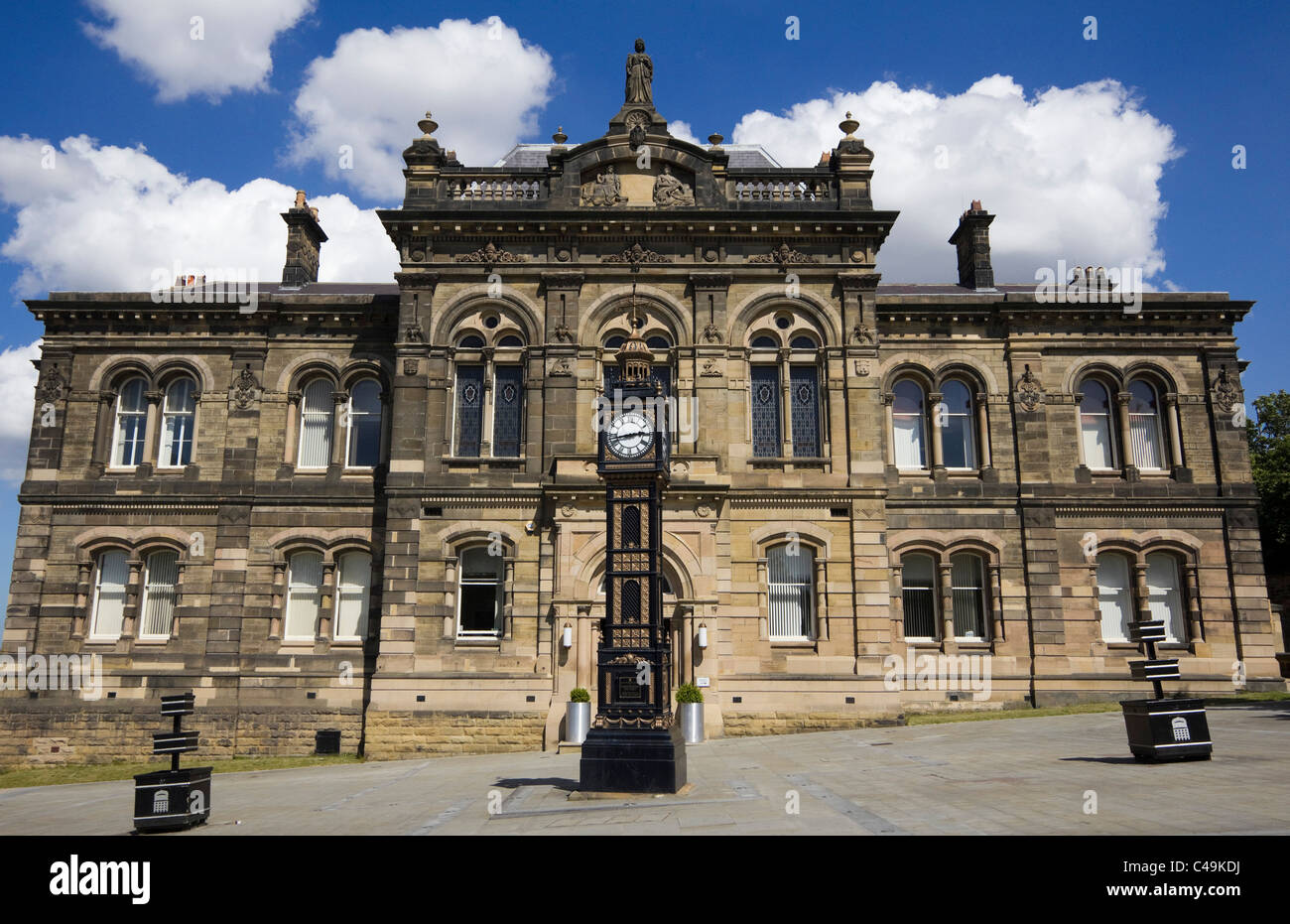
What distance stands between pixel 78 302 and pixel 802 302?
19.0 metres

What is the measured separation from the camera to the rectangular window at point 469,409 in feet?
72.3

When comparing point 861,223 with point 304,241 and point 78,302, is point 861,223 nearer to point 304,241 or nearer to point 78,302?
point 304,241

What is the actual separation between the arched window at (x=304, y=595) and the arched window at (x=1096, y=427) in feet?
66.6

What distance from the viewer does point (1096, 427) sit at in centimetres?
2406

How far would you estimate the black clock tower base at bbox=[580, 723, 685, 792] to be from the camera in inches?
463

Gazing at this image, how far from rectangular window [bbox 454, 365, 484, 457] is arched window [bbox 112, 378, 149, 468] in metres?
8.87

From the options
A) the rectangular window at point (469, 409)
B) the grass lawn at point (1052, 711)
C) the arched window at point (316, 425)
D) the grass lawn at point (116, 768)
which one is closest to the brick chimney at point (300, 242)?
the arched window at point (316, 425)

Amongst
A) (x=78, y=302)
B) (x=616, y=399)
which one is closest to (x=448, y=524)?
(x=616, y=399)

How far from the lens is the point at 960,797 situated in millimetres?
10500

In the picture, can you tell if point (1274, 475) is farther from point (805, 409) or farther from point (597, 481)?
point (597, 481)

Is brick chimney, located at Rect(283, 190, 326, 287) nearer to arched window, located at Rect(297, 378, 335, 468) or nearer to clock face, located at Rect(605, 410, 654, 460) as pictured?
arched window, located at Rect(297, 378, 335, 468)

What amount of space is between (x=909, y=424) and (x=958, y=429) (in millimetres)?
1345

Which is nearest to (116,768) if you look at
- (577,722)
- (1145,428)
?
(577,722)

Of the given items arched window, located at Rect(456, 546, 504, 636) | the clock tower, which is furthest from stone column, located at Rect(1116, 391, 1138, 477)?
arched window, located at Rect(456, 546, 504, 636)
